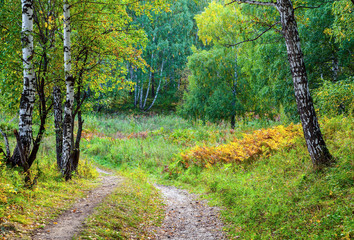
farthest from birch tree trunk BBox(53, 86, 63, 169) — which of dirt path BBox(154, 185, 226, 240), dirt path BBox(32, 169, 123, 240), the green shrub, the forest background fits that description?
the green shrub

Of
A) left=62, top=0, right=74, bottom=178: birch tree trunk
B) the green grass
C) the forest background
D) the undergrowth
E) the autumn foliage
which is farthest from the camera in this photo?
the autumn foliage

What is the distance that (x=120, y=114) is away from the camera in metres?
34.7

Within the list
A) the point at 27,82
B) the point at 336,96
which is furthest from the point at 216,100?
the point at 27,82

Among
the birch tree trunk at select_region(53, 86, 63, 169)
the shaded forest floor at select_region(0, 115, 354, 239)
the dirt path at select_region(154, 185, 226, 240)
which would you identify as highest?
the birch tree trunk at select_region(53, 86, 63, 169)

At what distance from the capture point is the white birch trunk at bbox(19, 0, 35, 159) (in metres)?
6.05

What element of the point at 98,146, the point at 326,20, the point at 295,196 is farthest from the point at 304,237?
the point at 98,146

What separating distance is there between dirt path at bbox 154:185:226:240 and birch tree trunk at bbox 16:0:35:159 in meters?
3.89

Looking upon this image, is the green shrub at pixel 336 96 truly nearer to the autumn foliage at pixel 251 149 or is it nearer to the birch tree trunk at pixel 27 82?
the autumn foliage at pixel 251 149

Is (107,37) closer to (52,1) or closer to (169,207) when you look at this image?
(52,1)

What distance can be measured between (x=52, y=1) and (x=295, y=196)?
29.8ft

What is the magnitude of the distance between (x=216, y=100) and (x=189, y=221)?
49.0 ft

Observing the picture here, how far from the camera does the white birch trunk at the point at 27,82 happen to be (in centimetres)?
605

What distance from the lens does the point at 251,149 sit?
10.6 metres

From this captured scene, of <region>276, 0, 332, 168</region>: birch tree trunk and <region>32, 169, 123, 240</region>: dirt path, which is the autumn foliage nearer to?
<region>276, 0, 332, 168</region>: birch tree trunk
